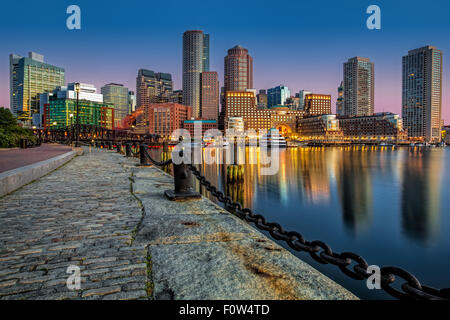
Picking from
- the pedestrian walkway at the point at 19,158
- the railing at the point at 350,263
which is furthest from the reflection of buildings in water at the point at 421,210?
the pedestrian walkway at the point at 19,158

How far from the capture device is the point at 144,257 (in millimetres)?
3379

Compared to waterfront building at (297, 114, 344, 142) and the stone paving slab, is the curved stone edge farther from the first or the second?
waterfront building at (297, 114, 344, 142)

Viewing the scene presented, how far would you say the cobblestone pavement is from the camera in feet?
8.61

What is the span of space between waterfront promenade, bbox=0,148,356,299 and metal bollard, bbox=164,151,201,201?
0.73m

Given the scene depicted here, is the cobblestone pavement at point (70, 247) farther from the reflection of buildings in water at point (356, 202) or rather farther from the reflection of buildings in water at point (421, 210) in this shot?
the reflection of buildings in water at point (421, 210)

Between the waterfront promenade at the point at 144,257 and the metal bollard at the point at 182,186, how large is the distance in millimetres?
735

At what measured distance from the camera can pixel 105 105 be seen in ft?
625

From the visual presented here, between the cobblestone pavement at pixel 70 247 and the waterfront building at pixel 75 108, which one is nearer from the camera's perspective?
the cobblestone pavement at pixel 70 247

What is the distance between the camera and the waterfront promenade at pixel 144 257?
261 cm

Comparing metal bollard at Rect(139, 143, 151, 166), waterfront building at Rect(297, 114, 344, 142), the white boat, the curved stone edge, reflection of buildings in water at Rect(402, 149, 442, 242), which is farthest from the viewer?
waterfront building at Rect(297, 114, 344, 142)

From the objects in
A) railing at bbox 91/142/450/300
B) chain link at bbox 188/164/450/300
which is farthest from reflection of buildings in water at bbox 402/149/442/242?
chain link at bbox 188/164/450/300

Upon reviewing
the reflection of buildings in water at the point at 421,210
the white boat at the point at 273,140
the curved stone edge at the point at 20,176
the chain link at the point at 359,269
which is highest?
the white boat at the point at 273,140

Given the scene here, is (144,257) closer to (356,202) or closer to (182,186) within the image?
(182,186)
